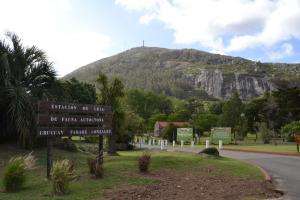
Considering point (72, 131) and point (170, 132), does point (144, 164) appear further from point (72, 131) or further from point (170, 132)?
point (170, 132)

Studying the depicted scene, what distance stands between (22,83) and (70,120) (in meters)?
4.90

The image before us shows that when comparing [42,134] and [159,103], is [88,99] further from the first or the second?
[159,103]

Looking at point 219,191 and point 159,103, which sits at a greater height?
point 159,103

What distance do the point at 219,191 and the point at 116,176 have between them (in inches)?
113

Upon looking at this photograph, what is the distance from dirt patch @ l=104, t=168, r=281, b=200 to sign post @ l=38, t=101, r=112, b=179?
82.9 inches

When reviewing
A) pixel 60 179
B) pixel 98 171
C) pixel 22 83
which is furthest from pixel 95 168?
pixel 22 83

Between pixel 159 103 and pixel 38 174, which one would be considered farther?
pixel 159 103

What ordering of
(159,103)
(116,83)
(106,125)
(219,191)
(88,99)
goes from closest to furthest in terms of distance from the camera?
(219,191)
(106,125)
(116,83)
(88,99)
(159,103)

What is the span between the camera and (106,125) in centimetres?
1556

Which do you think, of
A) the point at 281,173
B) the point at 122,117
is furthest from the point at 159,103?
the point at 281,173

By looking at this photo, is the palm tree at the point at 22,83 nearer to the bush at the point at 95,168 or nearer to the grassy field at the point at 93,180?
the grassy field at the point at 93,180

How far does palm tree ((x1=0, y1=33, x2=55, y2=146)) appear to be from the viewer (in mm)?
16453

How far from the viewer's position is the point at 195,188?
12766 mm

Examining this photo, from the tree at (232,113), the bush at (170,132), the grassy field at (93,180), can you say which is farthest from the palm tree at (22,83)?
the tree at (232,113)
